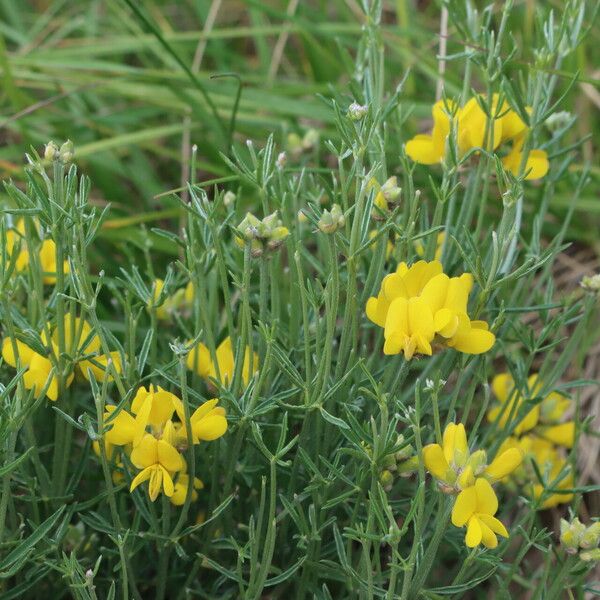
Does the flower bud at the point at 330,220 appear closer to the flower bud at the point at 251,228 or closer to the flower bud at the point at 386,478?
the flower bud at the point at 251,228

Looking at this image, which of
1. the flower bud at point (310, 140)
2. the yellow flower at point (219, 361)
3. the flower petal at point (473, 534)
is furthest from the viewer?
the flower bud at point (310, 140)

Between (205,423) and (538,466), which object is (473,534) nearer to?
(205,423)

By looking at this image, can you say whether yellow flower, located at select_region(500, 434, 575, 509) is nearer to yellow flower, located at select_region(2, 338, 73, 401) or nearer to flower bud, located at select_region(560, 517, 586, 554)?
flower bud, located at select_region(560, 517, 586, 554)

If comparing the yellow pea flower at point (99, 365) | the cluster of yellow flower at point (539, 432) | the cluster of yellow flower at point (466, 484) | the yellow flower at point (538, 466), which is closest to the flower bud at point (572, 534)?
the cluster of yellow flower at point (466, 484)

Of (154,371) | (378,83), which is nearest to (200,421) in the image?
(154,371)

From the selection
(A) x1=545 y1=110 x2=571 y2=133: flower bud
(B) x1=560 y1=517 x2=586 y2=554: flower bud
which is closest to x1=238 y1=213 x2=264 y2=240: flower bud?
(B) x1=560 y1=517 x2=586 y2=554: flower bud

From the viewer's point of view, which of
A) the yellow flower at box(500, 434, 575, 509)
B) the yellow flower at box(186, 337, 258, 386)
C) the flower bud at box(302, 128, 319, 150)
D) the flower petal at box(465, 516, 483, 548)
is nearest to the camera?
the flower petal at box(465, 516, 483, 548)

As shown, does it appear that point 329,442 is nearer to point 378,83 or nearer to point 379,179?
point 379,179
